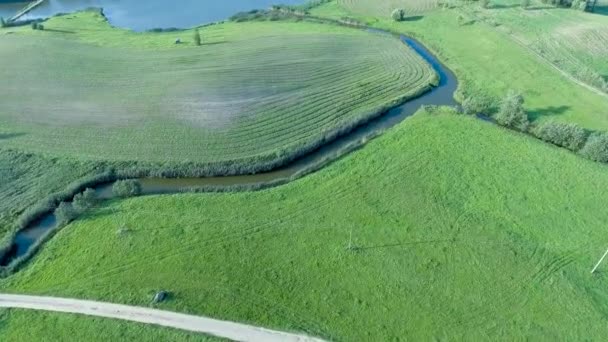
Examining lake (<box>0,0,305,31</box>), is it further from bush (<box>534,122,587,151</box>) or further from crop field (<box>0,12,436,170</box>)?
bush (<box>534,122,587,151</box>)

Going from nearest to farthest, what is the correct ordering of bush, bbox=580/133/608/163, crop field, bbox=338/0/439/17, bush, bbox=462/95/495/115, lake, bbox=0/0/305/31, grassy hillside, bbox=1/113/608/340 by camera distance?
grassy hillside, bbox=1/113/608/340, bush, bbox=580/133/608/163, bush, bbox=462/95/495/115, lake, bbox=0/0/305/31, crop field, bbox=338/0/439/17

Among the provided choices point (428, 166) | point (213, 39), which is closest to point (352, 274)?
point (428, 166)

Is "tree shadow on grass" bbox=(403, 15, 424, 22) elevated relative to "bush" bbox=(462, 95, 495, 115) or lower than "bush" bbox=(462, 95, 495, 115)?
elevated

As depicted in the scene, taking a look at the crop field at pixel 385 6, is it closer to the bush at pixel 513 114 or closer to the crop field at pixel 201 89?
the crop field at pixel 201 89

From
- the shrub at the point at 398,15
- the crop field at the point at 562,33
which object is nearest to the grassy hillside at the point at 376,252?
the crop field at the point at 562,33

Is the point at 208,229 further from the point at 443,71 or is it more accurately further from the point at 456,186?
the point at 443,71

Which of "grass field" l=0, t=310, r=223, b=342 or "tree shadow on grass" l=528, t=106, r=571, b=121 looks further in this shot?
"tree shadow on grass" l=528, t=106, r=571, b=121

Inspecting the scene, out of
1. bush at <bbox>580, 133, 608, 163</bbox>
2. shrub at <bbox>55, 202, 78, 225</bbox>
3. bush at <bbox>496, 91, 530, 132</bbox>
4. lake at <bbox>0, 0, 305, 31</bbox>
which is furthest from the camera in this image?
lake at <bbox>0, 0, 305, 31</bbox>

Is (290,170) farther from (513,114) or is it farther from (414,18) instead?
(414,18)

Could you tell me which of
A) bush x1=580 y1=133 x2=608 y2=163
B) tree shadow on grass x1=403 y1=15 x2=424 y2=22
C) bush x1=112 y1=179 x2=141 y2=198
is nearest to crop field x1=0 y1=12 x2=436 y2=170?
bush x1=112 y1=179 x2=141 y2=198
